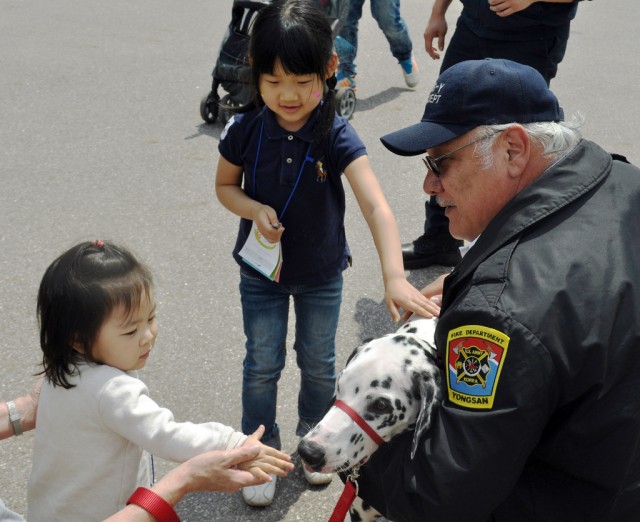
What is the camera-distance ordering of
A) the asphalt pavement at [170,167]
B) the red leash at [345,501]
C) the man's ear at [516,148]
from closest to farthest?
the man's ear at [516,148]
the red leash at [345,501]
the asphalt pavement at [170,167]

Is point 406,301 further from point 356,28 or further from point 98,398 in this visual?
point 356,28

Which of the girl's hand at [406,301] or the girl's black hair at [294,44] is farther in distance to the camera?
the girl's black hair at [294,44]

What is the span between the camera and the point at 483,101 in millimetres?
2174

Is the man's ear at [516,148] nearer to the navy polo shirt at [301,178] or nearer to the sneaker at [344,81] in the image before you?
the navy polo shirt at [301,178]

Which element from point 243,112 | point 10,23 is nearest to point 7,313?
point 243,112

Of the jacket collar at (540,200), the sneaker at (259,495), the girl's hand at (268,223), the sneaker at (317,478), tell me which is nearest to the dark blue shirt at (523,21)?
the girl's hand at (268,223)

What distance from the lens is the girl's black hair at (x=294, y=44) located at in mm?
2799

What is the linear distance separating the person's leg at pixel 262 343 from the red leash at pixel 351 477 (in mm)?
884

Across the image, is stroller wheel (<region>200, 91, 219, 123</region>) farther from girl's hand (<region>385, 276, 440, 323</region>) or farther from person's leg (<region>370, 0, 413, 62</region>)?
girl's hand (<region>385, 276, 440, 323</region>)

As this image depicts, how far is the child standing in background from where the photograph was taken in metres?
2.17

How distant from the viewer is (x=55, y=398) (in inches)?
87.7

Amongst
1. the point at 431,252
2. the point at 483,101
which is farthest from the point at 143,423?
Result: the point at 431,252

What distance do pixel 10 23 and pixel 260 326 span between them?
24.6 feet

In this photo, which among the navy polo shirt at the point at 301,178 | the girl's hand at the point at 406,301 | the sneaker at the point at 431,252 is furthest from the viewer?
the sneaker at the point at 431,252
